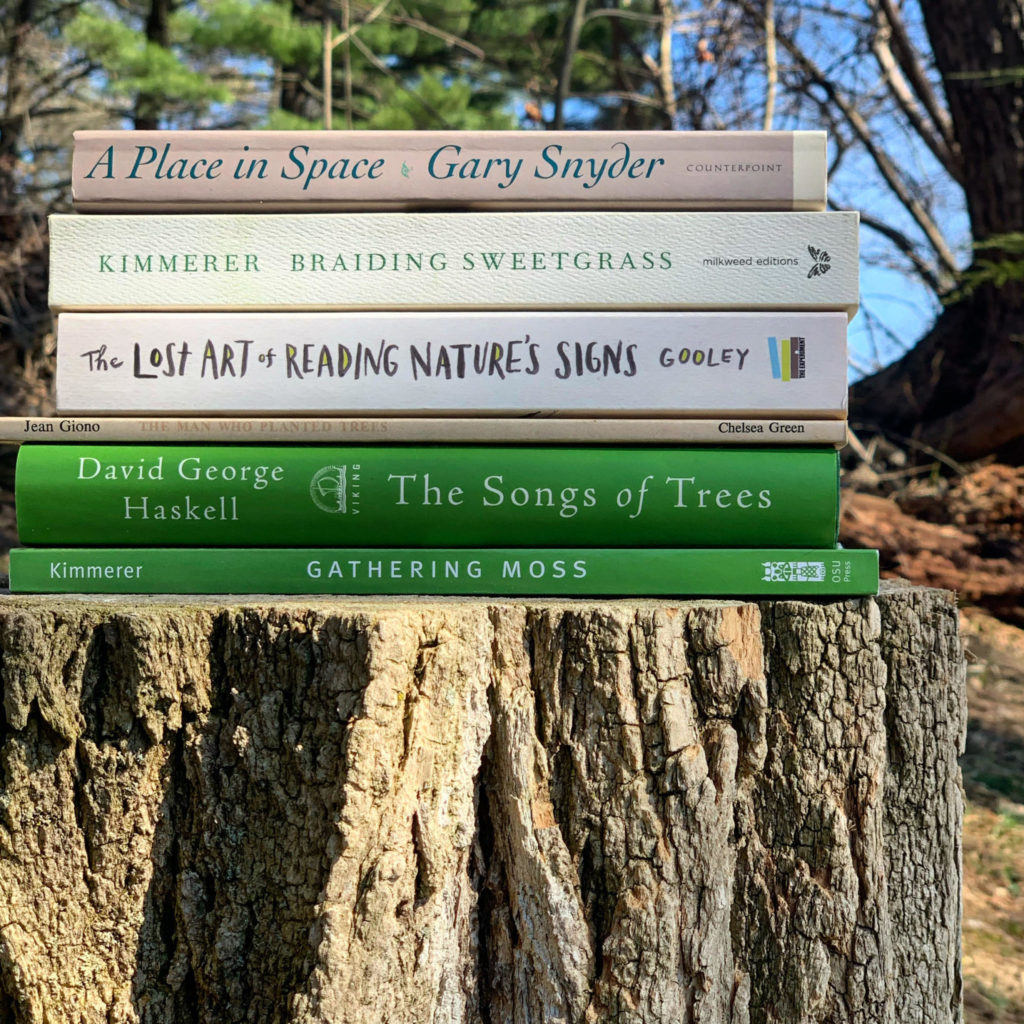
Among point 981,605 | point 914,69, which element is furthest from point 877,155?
point 981,605

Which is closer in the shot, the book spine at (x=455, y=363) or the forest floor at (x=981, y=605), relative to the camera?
the book spine at (x=455, y=363)

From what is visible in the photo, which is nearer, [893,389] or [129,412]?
[129,412]

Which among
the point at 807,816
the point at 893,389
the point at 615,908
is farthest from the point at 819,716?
the point at 893,389

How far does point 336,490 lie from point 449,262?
0.98 ft

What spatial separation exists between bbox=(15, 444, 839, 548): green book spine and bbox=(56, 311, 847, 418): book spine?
0.05 meters

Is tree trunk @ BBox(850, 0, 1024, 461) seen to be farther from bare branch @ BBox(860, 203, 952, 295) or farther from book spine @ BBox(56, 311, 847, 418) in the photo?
book spine @ BBox(56, 311, 847, 418)

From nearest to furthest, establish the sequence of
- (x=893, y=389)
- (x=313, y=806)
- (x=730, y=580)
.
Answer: (x=313, y=806), (x=730, y=580), (x=893, y=389)

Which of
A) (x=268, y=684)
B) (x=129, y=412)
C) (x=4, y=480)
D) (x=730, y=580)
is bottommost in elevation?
(x=268, y=684)

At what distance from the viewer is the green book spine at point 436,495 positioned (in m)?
1.11

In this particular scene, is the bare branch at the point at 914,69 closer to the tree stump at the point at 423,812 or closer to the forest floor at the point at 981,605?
the forest floor at the point at 981,605

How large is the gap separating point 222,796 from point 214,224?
654mm

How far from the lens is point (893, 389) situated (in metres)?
4.45

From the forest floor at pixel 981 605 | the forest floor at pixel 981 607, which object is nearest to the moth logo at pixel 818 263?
the forest floor at pixel 981 607

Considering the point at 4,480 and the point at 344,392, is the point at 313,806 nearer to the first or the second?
the point at 344,392
